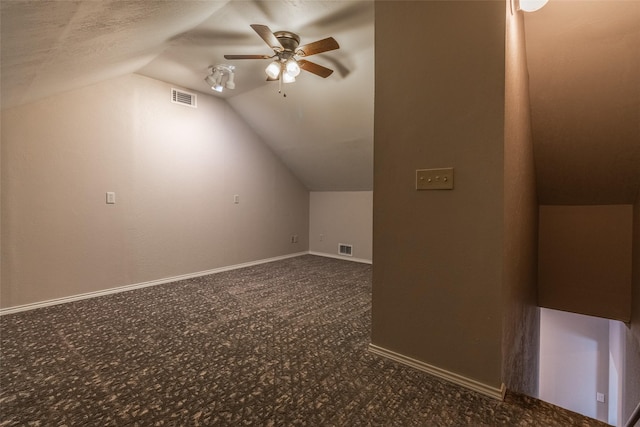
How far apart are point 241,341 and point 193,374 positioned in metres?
0.44

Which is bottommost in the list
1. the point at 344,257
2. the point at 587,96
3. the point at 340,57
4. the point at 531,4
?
the point at 344,257

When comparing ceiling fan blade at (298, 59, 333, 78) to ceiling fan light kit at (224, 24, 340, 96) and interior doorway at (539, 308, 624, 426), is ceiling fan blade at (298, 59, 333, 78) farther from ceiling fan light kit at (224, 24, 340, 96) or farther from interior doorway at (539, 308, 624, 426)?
interior doorway at (539, 308, 624, 426)

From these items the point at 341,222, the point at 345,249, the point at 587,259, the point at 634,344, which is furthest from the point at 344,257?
the point at 634,344

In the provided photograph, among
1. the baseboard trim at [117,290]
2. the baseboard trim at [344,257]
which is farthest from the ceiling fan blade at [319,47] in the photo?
the baseboard trim at [344,257]

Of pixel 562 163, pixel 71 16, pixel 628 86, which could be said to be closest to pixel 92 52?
pixel 71 16

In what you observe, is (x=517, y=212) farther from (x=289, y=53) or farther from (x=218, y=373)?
(x=289, y=53)

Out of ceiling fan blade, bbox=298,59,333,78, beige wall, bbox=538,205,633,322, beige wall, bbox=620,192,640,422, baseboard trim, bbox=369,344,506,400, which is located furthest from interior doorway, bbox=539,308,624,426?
ceiling fan blade, bbox=298,59,333,78

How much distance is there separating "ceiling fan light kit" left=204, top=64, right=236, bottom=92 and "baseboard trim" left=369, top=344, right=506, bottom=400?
302 cm

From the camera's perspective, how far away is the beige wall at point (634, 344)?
7.43ft

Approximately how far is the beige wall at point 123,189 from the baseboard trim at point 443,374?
2.98 m

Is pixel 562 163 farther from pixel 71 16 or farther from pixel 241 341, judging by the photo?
pixel 71 16

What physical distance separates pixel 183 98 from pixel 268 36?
208 cm

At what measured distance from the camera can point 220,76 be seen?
3238mm

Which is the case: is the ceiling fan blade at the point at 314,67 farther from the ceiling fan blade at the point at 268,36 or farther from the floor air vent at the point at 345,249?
the floor air vent at the point at 345,249
